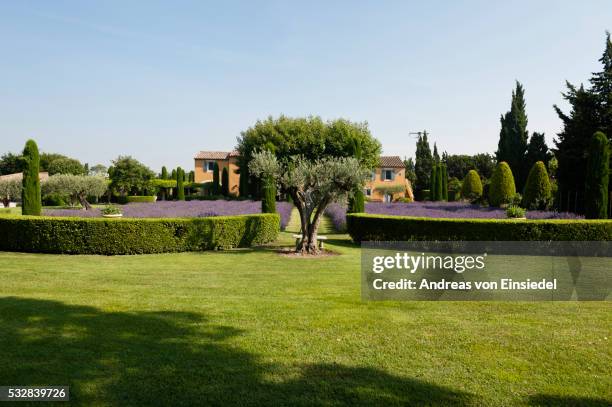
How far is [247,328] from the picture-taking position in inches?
217

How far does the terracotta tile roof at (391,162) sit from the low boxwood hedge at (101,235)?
4767 centimetres

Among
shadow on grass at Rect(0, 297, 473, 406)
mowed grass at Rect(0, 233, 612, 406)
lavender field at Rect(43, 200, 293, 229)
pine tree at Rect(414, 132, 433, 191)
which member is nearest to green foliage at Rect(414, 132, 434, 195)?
pine tree at Rect(414, 132, 433, 191)

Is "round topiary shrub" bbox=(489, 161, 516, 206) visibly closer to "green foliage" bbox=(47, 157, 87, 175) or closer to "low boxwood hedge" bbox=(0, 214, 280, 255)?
"low boxwood hedge" bbox=(0, 214, 280, 255)

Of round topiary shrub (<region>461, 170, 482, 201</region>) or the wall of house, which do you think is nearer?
round topiary shrub (<region>461, 170, 482, 201</region>)

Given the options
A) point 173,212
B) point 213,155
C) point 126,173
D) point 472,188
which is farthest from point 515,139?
point 126,173

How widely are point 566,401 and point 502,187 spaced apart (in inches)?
1063

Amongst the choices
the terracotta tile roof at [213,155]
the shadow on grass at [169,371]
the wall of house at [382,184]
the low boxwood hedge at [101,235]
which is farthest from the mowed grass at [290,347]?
the terracotta tile roof at [213,155]

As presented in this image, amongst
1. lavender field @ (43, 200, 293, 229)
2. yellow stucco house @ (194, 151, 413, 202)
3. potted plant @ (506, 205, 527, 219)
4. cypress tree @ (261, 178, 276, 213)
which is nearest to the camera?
potted plant @ (506, 205, 527, 219)

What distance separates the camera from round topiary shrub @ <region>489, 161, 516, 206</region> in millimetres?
28016

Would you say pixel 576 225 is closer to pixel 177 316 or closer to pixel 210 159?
pixel 177 316

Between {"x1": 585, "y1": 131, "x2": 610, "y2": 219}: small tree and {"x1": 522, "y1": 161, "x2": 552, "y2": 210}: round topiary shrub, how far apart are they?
7.17m

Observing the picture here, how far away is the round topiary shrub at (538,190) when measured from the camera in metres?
23.6

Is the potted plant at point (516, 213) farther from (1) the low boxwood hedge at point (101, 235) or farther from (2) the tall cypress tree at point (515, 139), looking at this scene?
(2) the tall cypress tree at point (515, 139)

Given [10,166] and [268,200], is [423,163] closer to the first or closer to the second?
[268,200]
